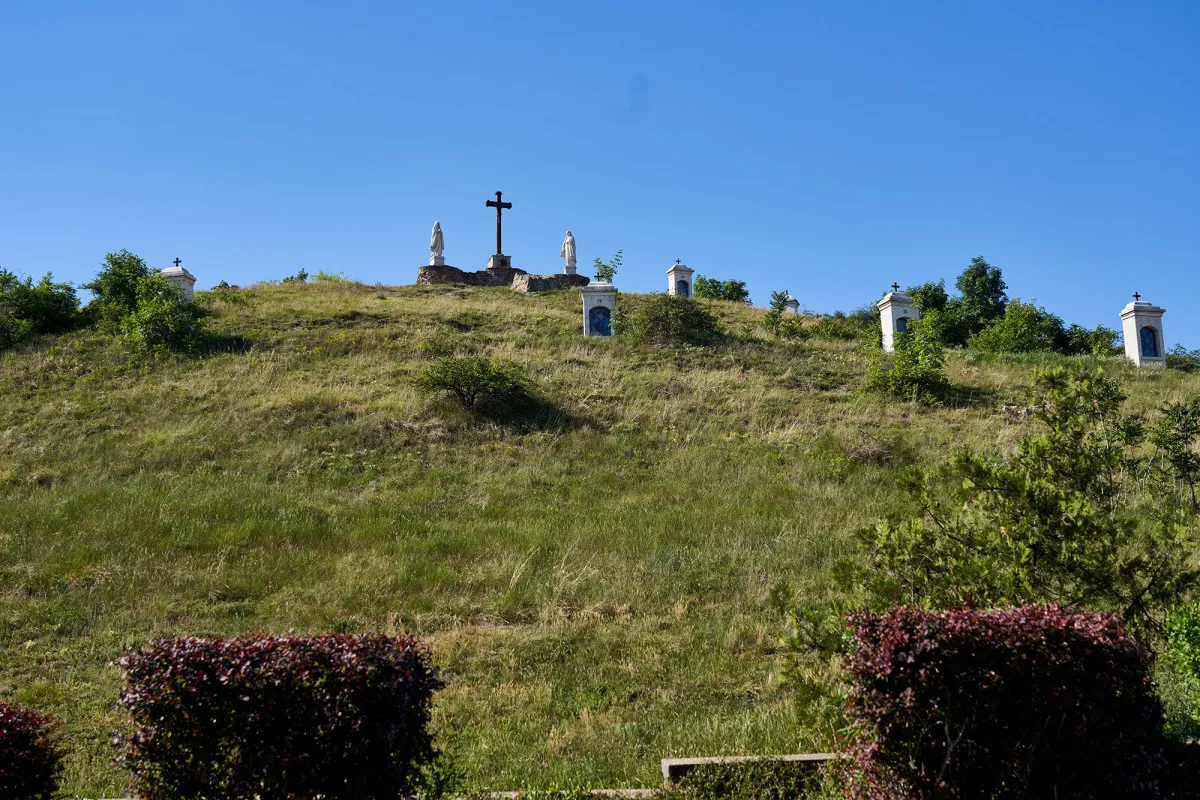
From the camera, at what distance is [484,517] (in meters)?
11.9

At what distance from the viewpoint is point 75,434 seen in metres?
16.0

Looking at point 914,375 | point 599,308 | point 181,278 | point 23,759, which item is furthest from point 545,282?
point 23,759

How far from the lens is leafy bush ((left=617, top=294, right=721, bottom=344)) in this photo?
25078 mm

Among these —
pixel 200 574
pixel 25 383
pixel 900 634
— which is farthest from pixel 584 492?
pixel 25 383

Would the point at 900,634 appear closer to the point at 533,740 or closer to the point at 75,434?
the point at 533,740

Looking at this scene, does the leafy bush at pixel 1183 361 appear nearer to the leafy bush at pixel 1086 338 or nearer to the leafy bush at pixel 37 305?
the leafy bush at pixel 1086 338

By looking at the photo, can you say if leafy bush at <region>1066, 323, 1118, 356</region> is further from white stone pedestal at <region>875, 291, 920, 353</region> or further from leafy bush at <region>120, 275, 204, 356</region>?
leafy bush at <region>120, 275, 204, 356</region>

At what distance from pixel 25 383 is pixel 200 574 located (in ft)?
45.6

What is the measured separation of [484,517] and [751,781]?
25.2 ft

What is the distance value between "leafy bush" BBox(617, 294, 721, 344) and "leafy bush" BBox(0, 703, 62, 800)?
69.8 ft

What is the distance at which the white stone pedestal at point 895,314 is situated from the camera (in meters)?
25.4

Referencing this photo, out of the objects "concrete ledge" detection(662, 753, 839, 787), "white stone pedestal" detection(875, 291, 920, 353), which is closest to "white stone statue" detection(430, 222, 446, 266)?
"white stone pedestal" detection(875, 291, 920, 353)

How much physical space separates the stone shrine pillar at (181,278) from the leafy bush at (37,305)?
2911mm

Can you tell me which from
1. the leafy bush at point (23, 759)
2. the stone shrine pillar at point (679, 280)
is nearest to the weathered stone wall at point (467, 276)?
the stone shrine pillar at point (679, 280)
